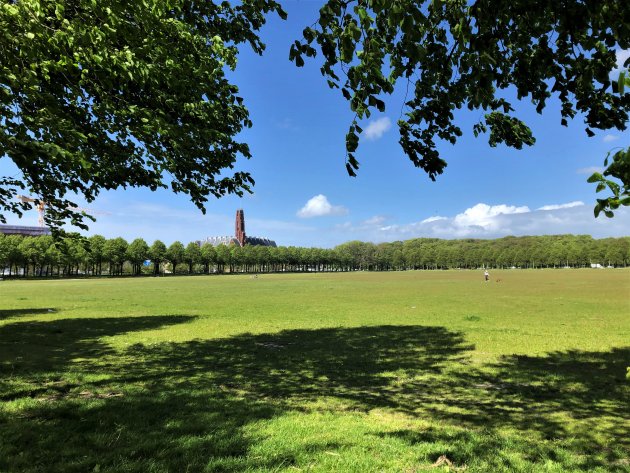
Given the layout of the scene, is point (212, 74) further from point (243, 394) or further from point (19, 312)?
point (19, 312)

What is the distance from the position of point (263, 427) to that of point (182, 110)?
6.50 m

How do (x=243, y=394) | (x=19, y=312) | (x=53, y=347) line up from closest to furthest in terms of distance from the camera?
1. (x=243, y=394)
2. (x=53, y=347)
3. (x=19, y=312)

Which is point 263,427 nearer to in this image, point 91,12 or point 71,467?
point 71,467

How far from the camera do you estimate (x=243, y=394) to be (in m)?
7.74

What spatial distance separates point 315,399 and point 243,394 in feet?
4.44

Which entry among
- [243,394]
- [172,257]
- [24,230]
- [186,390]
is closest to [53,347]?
[186,390]

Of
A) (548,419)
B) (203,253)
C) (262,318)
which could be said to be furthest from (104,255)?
(548,419)

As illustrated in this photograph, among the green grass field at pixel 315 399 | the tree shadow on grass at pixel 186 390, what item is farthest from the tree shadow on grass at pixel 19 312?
the tree shadow on grass at pixel 186 390

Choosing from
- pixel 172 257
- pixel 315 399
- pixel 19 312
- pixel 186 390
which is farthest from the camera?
pixel 172 257

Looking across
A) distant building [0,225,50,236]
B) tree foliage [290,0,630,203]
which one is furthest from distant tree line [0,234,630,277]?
distant building [0,225,50,236]

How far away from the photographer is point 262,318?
20328mm

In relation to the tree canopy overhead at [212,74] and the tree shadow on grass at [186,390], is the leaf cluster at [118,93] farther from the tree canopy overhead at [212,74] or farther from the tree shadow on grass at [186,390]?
the tree shadow on grass at [186,390]

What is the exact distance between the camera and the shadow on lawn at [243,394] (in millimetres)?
5035

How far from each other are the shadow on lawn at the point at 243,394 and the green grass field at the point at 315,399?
0.11ft
